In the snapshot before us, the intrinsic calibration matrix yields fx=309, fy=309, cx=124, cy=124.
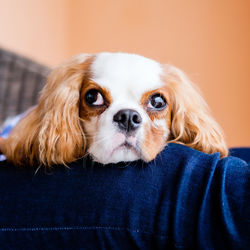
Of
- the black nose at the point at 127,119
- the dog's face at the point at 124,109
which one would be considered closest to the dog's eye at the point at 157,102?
the dog's face at the point at 124,109

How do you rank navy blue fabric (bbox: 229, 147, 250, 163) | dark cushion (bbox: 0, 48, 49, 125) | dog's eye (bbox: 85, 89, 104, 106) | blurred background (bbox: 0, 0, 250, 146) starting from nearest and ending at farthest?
dog's eye (bbox: 85, 89, 104, 106), navy blue fabric (bbox: 229, 147, 250, 163), dark cushion (bbox: 0, 48, 49, 125), blurred background (bbox: 0, 0, 250, 146)

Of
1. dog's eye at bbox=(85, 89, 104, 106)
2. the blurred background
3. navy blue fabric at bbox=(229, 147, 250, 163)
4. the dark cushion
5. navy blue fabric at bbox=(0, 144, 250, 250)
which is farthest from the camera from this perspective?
the blurred background

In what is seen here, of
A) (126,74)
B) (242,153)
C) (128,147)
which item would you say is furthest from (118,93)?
(242,153)

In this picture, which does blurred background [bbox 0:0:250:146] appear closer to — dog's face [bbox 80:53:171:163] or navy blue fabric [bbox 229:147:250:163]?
navy blue fabric [bbox 229:147:250:163]

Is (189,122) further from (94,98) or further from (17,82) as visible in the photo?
(17,82)

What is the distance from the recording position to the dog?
0.78m

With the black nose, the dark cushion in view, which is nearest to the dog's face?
the black nose

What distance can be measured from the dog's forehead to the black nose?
3.8 inches

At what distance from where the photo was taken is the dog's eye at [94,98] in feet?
2.81

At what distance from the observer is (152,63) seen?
948 mm

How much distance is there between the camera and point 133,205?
63 cm

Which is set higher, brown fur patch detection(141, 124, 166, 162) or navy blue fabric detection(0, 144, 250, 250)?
brown fur patch detection(141, 124, 166, 162)

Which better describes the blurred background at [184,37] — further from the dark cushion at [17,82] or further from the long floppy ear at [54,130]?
the long floppy ear at [54,130]

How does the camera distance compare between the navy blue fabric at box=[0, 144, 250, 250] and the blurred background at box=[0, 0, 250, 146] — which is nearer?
the navy blue fabric at box=[0, 144, 250, 250]
